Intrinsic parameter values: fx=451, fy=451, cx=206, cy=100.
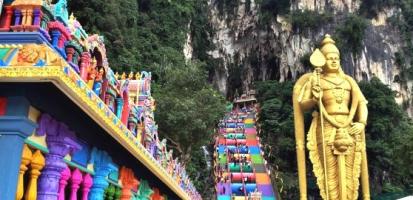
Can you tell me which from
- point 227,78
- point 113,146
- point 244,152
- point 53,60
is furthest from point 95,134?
point 227,78

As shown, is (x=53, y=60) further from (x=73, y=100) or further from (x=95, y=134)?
(x=95, y=134)

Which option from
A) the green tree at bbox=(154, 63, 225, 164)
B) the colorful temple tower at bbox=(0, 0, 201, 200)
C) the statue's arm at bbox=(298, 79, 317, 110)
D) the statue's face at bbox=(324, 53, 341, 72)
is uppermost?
the green tree at bbox=(154, 63, 225, 164)

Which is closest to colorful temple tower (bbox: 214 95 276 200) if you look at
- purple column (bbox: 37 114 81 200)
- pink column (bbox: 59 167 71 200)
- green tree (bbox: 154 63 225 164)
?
green tree (bbox: 154 63 225 164)

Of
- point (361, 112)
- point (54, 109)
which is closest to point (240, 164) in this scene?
point (361, 112)

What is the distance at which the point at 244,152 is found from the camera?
24.8m

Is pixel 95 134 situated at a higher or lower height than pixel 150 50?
lower

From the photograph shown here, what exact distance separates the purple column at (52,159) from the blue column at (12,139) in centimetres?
28

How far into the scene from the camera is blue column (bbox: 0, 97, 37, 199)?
8.01 feet

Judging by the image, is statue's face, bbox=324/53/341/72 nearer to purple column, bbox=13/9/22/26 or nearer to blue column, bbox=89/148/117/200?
blue column, bbox=89/148/117/200

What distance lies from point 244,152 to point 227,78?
44.5ft

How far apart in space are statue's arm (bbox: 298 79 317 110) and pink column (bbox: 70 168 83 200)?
353cm

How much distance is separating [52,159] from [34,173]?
0.18m

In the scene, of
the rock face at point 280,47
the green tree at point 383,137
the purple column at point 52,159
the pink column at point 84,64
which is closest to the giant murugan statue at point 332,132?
the pink column at point 84,64

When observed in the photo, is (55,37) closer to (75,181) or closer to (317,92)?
(75,181)
